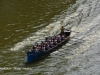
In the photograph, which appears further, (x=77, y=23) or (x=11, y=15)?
(x=11, y=15)

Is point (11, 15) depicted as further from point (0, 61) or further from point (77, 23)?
point (0, 61)

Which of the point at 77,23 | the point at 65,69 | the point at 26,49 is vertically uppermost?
the point at 77,23

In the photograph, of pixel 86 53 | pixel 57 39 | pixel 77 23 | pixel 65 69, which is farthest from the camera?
pixel 77 23

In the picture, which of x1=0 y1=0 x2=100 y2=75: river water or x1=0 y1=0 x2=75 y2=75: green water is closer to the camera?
x1=0 y1=0 x2=100 y2=75: river water

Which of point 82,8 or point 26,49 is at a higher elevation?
point 82,8

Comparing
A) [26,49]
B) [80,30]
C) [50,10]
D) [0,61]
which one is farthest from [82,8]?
[0,61]

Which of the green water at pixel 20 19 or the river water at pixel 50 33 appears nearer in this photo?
the river water at pixel 50 33

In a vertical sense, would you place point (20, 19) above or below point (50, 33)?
above

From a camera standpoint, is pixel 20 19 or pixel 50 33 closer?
pixel 50 33
